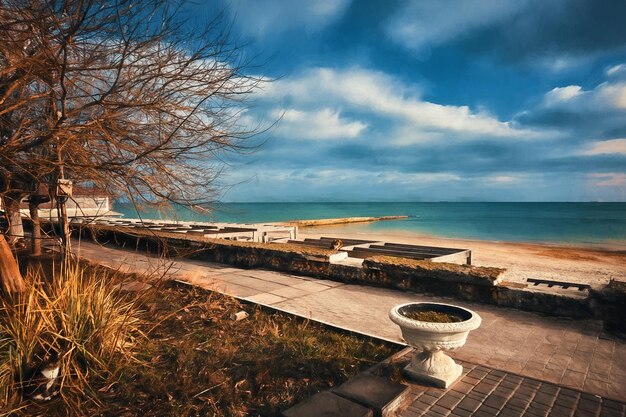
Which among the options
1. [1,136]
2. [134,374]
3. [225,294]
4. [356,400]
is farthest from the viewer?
[225,294]

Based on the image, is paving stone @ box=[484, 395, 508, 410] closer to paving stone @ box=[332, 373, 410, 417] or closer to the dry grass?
paving stone @ box=[332, 373, 410, 417]

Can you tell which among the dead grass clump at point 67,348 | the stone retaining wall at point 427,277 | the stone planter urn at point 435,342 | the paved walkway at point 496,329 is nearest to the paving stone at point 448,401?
the stone planter urn at point 435,342

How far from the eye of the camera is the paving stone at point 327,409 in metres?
3.06

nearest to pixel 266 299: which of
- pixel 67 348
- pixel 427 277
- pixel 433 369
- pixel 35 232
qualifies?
pixel 427 277

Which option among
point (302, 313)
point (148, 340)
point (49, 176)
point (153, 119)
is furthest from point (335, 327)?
point (49, 176)

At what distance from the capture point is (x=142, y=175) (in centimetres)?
511

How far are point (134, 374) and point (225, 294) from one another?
3.06m

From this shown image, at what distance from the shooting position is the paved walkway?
4.28m

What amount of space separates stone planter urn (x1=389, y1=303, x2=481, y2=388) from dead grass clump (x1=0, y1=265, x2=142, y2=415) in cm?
309

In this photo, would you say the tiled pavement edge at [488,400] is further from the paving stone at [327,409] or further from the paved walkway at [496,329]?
the paved walkway at [496,329]

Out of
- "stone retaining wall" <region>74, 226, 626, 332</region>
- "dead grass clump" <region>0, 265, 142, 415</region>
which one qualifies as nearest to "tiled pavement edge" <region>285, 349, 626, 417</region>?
"dead grass clump" <region>0, 265, 142, 415</region>

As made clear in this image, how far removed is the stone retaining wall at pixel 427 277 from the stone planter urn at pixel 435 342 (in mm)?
2883

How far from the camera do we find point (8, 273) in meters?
6.20

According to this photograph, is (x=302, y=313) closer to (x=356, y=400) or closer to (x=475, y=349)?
(x=475, y=349)
